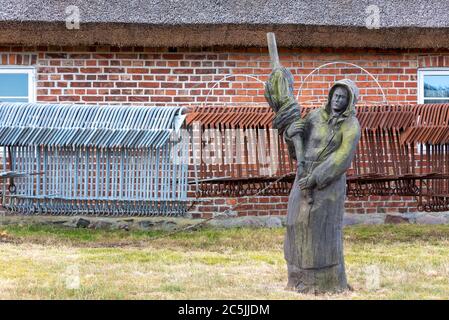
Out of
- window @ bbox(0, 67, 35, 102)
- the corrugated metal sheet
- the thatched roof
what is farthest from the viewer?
window @ bbox(0, 67, 35, 102)

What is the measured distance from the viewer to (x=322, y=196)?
4980 mm

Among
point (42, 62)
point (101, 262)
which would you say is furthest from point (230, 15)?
point (101, 262)

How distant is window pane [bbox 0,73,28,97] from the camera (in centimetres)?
857

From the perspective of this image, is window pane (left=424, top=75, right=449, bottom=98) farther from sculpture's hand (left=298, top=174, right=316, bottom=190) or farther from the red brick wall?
sculpture's hand (left=298, top=174, right=316, bottom=190)

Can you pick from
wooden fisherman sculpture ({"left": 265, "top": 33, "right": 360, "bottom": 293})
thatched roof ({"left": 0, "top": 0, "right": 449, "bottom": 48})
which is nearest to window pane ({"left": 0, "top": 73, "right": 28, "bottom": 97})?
thatched roof ({"left": 0, "top": 0, "right": 449, "bottom": 48})

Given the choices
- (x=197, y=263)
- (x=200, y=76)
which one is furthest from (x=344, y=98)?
(x=200, y=76)

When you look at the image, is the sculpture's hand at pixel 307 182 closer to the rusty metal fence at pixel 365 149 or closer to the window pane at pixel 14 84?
the rusty metal fence at pixel 365 149

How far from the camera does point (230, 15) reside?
27.6ft

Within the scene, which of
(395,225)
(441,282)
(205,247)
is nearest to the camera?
(441,282)

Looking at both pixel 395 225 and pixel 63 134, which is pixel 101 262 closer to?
pixel 63 134

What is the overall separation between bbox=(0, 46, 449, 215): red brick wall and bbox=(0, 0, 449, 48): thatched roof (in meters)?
0.17

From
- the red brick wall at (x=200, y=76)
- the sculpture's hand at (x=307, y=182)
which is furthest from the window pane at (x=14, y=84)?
the sculpture's hand at (x=307, y=182)

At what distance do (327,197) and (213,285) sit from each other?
0.92m

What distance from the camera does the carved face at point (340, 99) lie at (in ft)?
16.4
